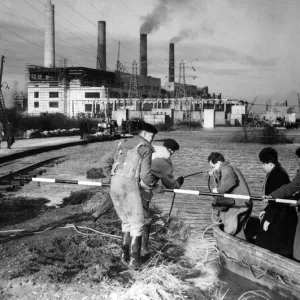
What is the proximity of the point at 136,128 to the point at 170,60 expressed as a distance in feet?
373

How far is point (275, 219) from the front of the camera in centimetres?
567

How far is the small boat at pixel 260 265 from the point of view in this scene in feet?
17.4

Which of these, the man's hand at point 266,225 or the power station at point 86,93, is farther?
the power station at point 86,93

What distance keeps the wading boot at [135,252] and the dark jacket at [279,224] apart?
5.00 feet

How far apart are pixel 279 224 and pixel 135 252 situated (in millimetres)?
1733

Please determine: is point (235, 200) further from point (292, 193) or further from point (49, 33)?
point (49, 33)

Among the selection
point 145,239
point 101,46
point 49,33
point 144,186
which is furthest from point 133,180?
point 101,46

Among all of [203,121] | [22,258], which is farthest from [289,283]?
[203,121]

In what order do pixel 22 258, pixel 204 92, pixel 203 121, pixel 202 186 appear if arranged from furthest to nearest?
pixel 204 92
pixel 203 121
pixel 202 186
pixel 22 258

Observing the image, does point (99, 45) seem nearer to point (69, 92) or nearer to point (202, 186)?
point (69, 92)

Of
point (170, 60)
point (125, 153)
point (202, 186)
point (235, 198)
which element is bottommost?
point (202, 186)

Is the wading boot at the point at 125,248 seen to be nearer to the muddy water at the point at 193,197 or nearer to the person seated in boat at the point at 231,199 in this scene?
the muddy water at the point at 193,197

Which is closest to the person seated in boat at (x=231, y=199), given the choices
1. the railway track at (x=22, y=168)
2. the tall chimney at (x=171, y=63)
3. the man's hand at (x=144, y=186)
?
the man's hand at (x=144, y=186)

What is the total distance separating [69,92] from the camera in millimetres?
100812
